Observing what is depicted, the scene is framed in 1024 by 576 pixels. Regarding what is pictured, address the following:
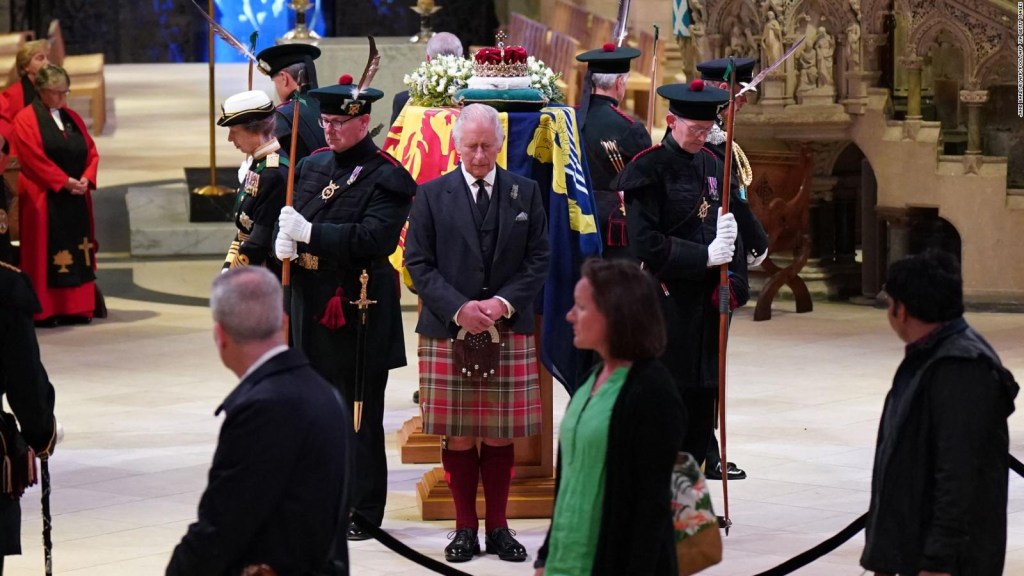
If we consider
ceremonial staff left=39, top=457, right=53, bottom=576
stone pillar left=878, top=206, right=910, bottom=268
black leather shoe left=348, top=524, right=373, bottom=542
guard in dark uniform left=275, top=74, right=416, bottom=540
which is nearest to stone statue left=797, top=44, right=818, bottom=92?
stone pillar left=878, top=206, right=910, bottom=268

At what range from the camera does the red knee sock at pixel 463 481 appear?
706cm

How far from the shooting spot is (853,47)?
13.2 metres

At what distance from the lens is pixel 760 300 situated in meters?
12.8

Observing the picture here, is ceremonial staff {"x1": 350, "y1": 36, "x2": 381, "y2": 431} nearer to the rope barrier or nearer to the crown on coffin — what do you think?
the crown on coffin

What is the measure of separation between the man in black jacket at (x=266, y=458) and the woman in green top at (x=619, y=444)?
1.85ft

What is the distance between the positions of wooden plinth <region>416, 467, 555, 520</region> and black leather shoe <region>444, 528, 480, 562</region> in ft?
1.76

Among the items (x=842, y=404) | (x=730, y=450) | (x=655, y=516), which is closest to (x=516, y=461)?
(x=730, y=450)

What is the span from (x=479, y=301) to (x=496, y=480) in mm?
690

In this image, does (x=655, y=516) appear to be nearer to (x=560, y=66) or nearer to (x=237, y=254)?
(x=237, y=254)

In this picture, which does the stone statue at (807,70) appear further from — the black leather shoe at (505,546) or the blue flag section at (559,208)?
the black leather shoe at (505,546)

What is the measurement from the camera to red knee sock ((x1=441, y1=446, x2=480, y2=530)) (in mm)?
7059

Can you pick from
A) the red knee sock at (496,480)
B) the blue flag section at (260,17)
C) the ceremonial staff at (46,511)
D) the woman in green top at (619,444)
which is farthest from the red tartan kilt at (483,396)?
the blue flag section at (260,17)

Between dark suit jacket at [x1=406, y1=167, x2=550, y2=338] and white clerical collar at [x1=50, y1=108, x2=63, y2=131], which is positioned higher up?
white clerical collar at [x1=50, y1=108, x2=63, y2=131]

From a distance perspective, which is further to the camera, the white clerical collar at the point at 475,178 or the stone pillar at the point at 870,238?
the stone pillar at the point at 870,238
